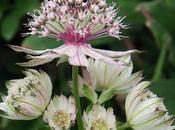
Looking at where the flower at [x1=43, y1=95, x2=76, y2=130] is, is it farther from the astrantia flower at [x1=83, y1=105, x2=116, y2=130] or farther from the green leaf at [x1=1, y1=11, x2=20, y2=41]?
the green leaf at [x1=1, y1=11, x2=20, y2=41]

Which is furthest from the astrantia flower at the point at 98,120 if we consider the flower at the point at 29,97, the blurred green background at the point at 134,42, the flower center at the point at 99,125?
the blurred green background at the point at 134,42

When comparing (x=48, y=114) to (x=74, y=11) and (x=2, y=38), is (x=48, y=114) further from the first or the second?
Answer: (x=2, y=38)

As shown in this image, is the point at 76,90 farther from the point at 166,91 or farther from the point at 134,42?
the point at 134,42

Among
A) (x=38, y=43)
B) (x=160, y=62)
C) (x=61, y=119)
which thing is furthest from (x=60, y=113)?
(x=160, y=62)

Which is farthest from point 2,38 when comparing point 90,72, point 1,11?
point 90,72

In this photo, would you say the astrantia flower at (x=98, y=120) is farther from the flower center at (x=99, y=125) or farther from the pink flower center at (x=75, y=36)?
the pink flower center at (x=75, y=36)

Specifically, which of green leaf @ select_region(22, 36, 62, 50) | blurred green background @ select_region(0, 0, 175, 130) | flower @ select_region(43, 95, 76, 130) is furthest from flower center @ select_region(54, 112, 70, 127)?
green leaf @ select_region(22, 36, 62, 50)
